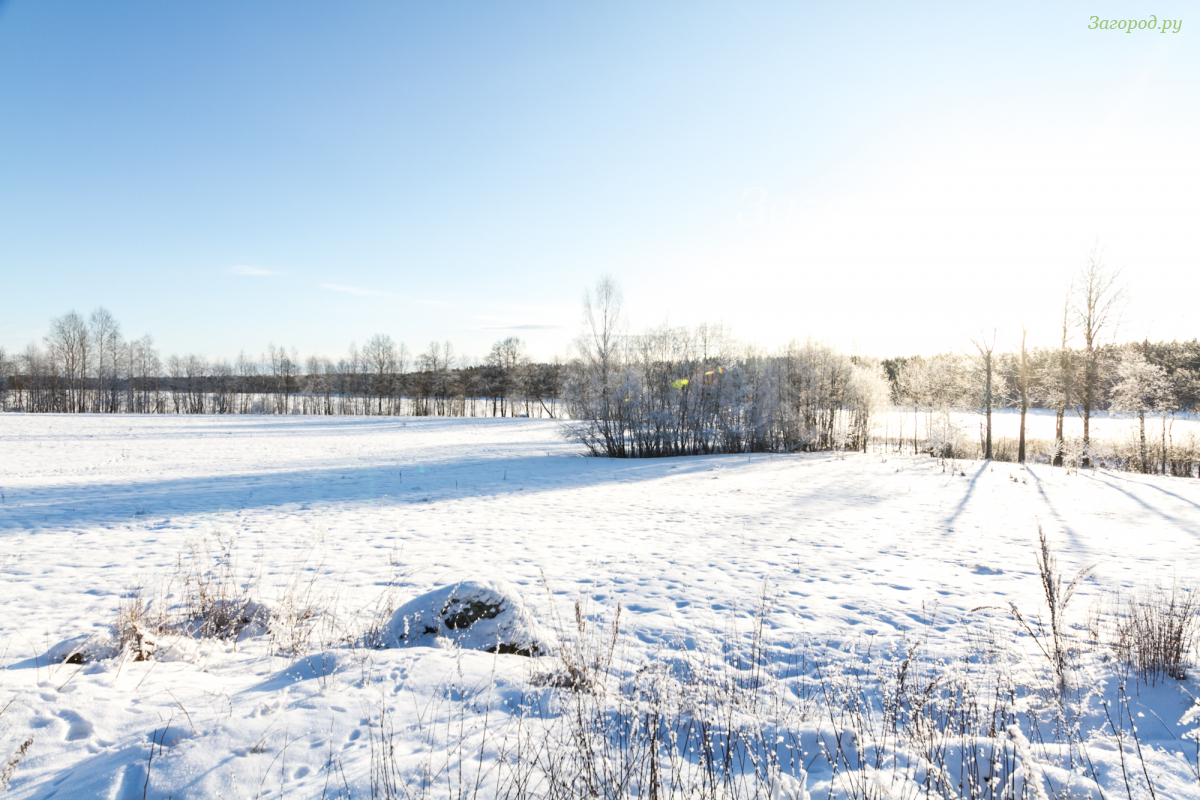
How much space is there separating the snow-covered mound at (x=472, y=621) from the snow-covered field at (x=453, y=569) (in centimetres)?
46

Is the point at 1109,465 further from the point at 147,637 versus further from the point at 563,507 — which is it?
the point at 147,637

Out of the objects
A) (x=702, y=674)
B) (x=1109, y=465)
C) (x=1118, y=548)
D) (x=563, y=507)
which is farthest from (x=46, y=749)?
(x=1109, y=465)

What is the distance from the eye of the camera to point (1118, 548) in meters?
9.80

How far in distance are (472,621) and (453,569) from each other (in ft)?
11.0

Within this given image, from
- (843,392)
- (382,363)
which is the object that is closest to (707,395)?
(843,392)

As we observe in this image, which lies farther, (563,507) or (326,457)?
(326,457)

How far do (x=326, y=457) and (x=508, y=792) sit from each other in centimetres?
2660

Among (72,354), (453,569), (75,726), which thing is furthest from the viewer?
(72,354)

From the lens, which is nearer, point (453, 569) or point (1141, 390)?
point (453, 569)

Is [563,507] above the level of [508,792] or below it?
below

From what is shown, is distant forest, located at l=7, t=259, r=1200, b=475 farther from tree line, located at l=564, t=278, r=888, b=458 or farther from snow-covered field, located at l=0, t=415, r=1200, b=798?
snow-covered field, located at l=0, t=415, r=1200, b=798

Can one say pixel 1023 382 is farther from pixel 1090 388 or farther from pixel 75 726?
pixel 75 726

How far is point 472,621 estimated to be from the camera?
5383 millimetres

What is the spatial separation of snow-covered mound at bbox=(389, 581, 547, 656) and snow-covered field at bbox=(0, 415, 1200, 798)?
18.0 inches
